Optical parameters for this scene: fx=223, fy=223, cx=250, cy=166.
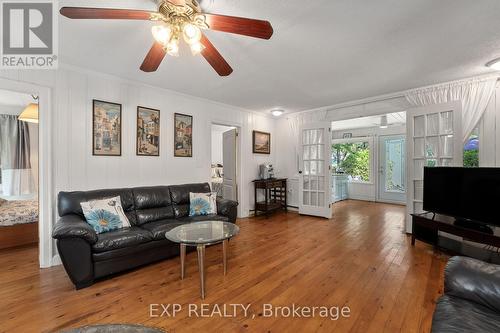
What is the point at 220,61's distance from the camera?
1986mm

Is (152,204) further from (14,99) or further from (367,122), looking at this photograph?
(367,122)

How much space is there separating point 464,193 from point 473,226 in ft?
1.33

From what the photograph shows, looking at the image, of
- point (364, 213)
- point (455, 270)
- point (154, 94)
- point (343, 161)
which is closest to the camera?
point (455, 270)

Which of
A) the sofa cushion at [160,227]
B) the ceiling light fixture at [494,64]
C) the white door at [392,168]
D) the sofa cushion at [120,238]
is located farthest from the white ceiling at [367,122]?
the sofa cushion at [120,238]

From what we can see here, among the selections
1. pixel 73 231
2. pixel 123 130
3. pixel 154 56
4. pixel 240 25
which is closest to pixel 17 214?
pixel 123 130

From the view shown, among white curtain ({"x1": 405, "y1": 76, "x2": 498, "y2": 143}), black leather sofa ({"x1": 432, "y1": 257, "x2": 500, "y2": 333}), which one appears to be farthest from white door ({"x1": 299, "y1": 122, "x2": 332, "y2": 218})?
black leather sofa ({"x1": 432, "y1": 257, "x2": 500, "y2": 333})

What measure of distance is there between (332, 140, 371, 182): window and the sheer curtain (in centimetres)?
865

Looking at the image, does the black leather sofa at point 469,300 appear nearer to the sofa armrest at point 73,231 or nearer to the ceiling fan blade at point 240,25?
the ceiling fan blade at point 240,25

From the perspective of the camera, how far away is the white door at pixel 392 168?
6746 millimetres

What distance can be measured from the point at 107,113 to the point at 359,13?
3.29 m

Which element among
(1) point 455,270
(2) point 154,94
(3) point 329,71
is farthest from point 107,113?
(1) point 455,270

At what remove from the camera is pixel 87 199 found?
9.10ft

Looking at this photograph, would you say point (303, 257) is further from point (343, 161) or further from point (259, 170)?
point (343, 161)

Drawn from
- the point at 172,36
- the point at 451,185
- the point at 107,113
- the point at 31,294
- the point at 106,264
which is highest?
the point at 172,36
